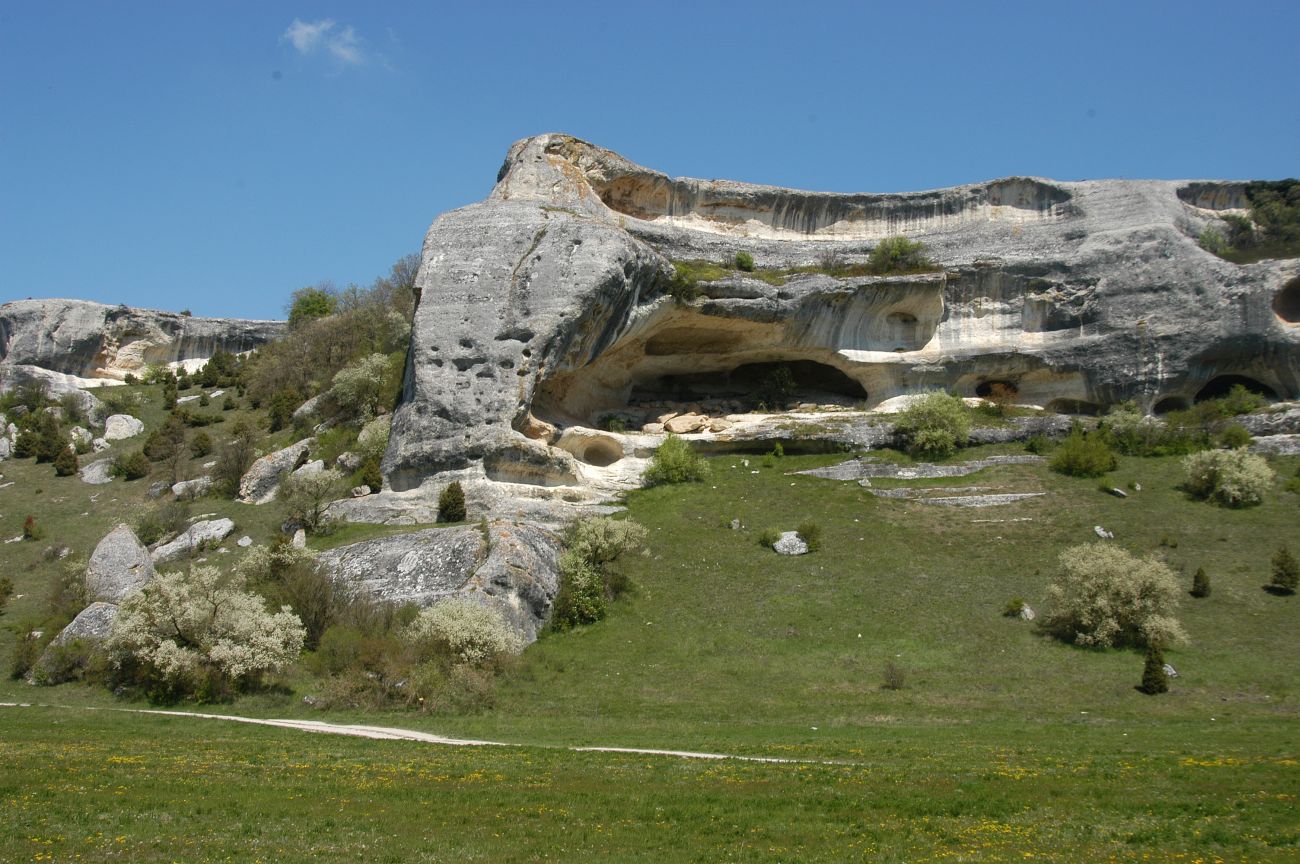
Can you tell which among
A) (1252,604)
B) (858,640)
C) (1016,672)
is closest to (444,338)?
(858,640)

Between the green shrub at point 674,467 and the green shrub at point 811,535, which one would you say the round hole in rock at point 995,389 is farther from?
the green shrub at point 811,535

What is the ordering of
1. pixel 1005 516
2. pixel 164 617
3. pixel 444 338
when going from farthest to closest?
pixel 444 338 → pixel 1005 516 → pixel 164 617

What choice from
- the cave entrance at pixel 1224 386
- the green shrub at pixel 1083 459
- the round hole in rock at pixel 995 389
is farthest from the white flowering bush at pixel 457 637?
the cave entrance at pixel 1224 386

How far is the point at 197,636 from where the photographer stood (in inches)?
863

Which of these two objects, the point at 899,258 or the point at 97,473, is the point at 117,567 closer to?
the point at 97,473

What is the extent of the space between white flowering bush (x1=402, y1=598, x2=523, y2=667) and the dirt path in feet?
11.3

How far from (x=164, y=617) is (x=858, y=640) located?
608 inches

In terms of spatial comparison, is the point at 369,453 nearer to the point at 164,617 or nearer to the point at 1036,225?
the point at 164,617

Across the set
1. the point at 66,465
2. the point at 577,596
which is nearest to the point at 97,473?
the point at 66,465

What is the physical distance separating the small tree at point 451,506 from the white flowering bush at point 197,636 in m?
9.66

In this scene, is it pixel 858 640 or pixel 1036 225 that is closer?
pixel 858 640

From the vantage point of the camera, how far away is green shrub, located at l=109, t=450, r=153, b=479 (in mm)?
42719

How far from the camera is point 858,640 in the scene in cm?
2514

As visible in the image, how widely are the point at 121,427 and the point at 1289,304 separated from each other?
5113 cm
